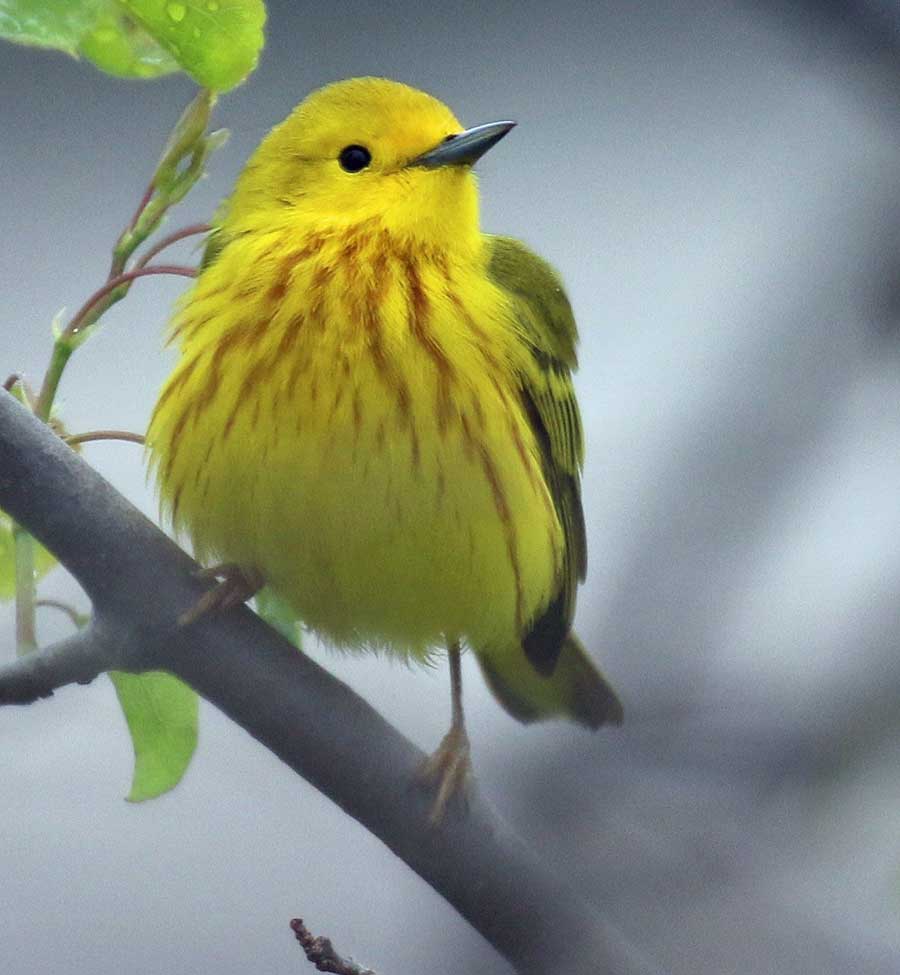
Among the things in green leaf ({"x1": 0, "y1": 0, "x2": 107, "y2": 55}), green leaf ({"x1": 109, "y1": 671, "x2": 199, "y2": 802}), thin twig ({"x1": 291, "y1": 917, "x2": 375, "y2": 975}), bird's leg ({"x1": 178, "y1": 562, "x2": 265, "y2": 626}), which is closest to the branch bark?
bird's leg ({"x1": 178, "y1": 562, "x2": 265, "y2": 626})

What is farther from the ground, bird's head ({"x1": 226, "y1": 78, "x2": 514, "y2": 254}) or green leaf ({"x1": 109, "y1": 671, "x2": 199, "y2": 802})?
bird's head ({"x1": 226, "y1": 78, "x2": 514, "y2": 254})

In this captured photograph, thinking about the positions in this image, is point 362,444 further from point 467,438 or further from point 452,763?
point 452,763

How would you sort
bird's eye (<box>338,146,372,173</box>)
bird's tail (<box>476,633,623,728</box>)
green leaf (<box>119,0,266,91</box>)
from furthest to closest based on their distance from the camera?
bird's tail (<box>476,633,623,728</box>)
bird's eye (<box>338,146,372,173</box>)
green leaf (<box>119,0,266,91</box>)

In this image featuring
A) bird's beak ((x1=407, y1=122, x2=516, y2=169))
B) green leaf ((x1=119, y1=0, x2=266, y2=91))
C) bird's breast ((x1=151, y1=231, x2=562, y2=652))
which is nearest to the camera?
green leaf ((x1=119, y1=0, x2=266, y2=91))

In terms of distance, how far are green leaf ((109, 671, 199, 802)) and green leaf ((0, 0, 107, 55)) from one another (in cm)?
78

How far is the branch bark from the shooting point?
1871 millimetres

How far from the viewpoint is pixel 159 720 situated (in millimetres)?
2107

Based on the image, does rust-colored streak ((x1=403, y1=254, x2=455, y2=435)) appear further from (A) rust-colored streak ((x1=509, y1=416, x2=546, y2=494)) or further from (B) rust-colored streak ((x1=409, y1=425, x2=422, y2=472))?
(A) rust-colored streak ((x1=509, y1=416, x2=546, y2=494))

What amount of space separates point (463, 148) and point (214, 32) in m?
0.78

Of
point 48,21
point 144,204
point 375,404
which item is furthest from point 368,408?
point 48,21

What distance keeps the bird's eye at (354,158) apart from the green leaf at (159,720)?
1.10 meters

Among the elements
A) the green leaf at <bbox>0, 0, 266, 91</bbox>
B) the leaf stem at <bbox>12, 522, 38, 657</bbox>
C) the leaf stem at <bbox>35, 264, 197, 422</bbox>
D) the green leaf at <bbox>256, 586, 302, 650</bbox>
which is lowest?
the leaf stem at <bbox>12, 522, 38, 657</bbox>

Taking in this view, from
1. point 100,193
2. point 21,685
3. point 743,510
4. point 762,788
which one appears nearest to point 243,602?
point 21,685

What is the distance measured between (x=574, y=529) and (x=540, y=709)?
1.27 ft
